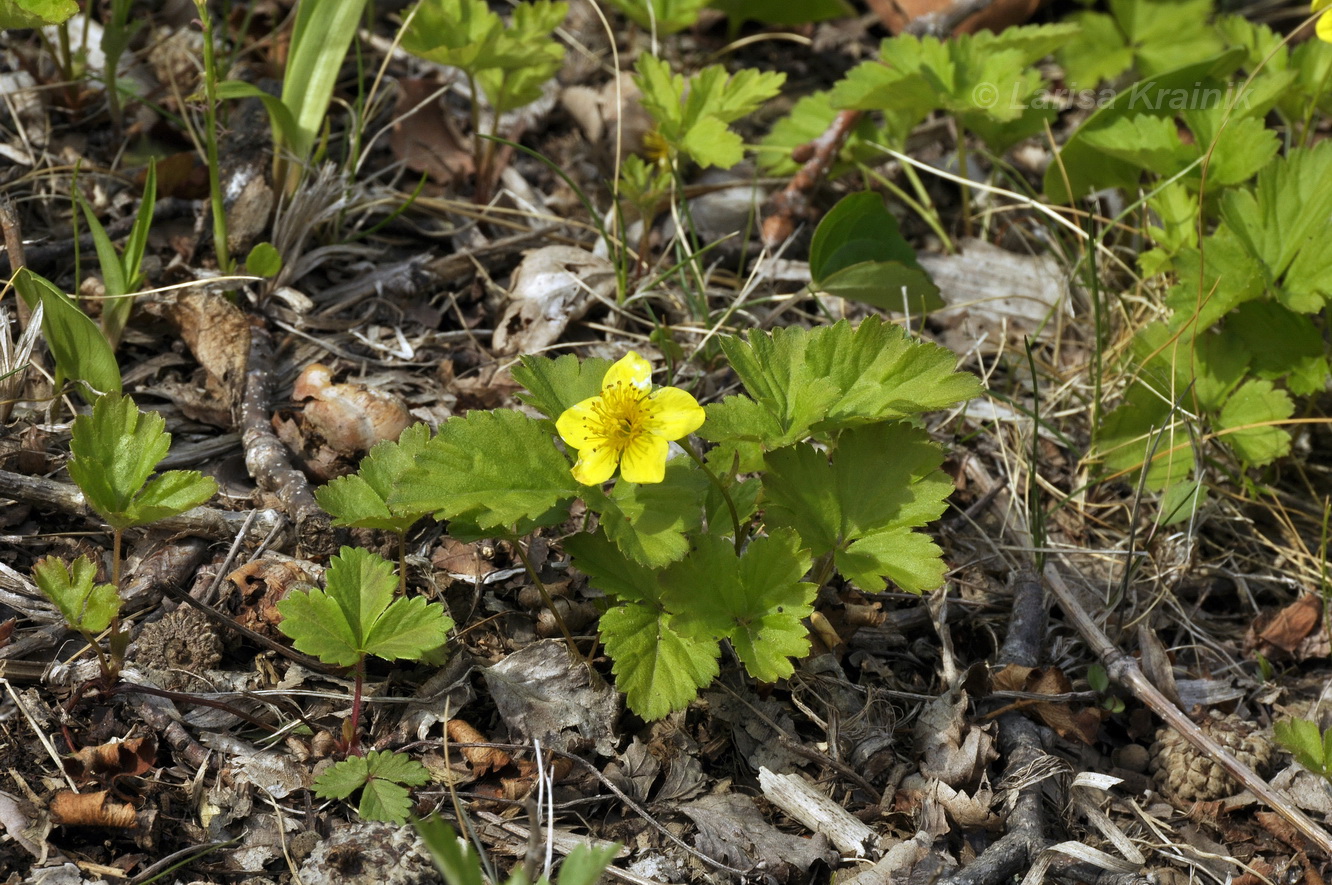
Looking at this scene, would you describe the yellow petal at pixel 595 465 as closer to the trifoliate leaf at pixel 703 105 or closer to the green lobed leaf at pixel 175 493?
A: the green lobed leaf at pixel 175 493

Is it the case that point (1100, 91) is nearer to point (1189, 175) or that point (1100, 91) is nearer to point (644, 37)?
point (1189, 175)

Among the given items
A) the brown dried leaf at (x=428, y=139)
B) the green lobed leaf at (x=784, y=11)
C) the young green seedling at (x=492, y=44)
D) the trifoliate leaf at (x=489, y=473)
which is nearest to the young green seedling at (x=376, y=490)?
the trifoliate leaf at (x=489, y=473)

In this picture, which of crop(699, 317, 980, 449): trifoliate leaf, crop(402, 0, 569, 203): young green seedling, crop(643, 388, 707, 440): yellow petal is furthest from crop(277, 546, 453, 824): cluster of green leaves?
crop(402, 0, 569, 203): young green seedling

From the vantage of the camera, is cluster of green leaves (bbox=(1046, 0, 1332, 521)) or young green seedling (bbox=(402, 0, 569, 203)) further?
young green seedling (bbox=(402, 0, 569, 203))

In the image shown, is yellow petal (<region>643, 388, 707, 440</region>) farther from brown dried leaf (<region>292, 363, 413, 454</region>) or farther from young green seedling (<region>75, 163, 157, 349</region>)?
young green seedling (<region>75, 163, 157, 349</region>)

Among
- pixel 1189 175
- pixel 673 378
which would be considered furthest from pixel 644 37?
pixel 1189 175

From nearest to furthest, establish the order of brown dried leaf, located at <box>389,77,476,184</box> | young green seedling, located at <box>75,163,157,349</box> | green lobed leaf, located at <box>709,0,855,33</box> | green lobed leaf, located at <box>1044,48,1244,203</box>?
young green seedling, located at <box>75,163,157,349</box> < green lobed leaf, located at <box>1044,48,1244,203</box> < brown dried leaf, located at <box>389,77,476,184</box> < green lobed leaf, located at <box>709,0,855,33</box>

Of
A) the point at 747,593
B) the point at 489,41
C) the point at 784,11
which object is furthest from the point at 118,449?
the point at 784,11
